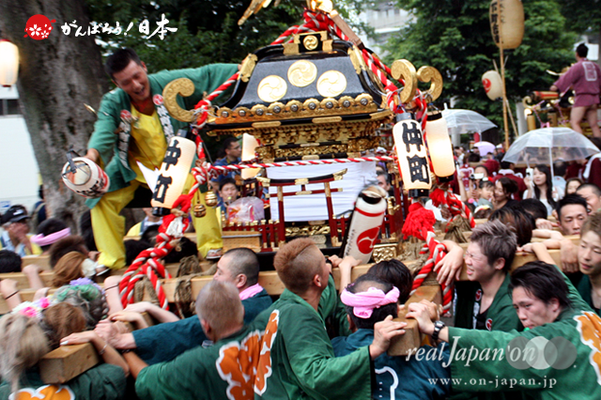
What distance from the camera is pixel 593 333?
2100mm

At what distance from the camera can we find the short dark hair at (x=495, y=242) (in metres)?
2.71

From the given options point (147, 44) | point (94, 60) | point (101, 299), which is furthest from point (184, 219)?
point (147, 44)

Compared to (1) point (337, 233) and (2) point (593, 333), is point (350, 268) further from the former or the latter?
(2) point (593, 333)

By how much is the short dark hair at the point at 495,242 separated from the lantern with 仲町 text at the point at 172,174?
213 cm

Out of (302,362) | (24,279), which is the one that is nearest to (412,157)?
(302,362)

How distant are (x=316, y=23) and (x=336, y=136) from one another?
1070 mm

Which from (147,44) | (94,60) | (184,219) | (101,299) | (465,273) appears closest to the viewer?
(101,299)

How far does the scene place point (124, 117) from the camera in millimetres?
4109

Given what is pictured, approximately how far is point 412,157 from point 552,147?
4.36m

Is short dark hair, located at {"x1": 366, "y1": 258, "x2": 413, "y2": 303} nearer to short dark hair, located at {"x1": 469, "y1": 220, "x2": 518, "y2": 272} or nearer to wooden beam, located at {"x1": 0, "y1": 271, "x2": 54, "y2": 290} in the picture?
short dark hair, located at {"x1": 469, "y1": 220, "x2": 518, "y2": 272}

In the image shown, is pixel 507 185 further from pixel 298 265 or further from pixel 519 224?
pixel 298 265

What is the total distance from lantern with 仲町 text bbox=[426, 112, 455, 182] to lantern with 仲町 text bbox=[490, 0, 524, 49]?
768 cm

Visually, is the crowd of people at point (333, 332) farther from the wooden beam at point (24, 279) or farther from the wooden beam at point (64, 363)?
the wooden beam at point (24, 279)
